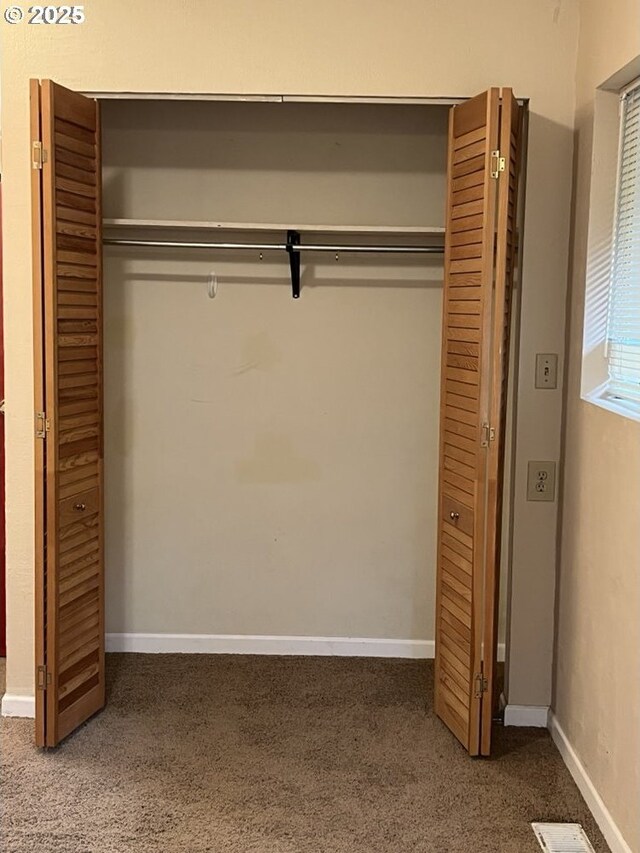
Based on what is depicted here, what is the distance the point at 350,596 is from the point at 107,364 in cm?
135

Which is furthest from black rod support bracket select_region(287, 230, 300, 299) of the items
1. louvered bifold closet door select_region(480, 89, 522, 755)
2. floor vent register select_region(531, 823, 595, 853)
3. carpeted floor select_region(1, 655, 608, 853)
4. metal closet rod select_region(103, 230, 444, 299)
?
floor vent register select_region(531, 823, 595, 853)

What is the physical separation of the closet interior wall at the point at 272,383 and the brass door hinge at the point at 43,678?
91 centimetres

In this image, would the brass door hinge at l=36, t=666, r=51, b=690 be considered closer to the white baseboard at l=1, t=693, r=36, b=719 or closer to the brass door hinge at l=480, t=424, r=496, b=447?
the white baseboard at l=1, t=693, r=36, b=719

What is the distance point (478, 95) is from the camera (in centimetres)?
280

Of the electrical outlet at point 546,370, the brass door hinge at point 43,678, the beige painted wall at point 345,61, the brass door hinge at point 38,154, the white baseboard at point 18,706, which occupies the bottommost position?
the white baseboard at point 18,706

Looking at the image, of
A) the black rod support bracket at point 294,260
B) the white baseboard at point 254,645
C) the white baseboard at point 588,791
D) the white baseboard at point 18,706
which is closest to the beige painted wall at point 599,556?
the white baseboard at point 588,791

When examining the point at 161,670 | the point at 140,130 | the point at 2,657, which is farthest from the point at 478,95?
the point at 2,657

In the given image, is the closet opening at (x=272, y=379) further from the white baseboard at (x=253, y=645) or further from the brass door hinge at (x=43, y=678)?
the brass door hinge at (x=43, y=678)

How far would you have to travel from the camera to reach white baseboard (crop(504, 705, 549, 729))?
3.18m

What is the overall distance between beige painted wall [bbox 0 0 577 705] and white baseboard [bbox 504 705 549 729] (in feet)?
3.64

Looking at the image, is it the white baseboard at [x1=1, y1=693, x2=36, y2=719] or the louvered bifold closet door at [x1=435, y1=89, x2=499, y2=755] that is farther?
the white baseboard at [x1=1, y1=693, x2=36, y2=719]

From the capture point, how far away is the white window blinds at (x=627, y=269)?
263cm

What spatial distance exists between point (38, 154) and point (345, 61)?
101 cm

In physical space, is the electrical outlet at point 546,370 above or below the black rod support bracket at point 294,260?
below
